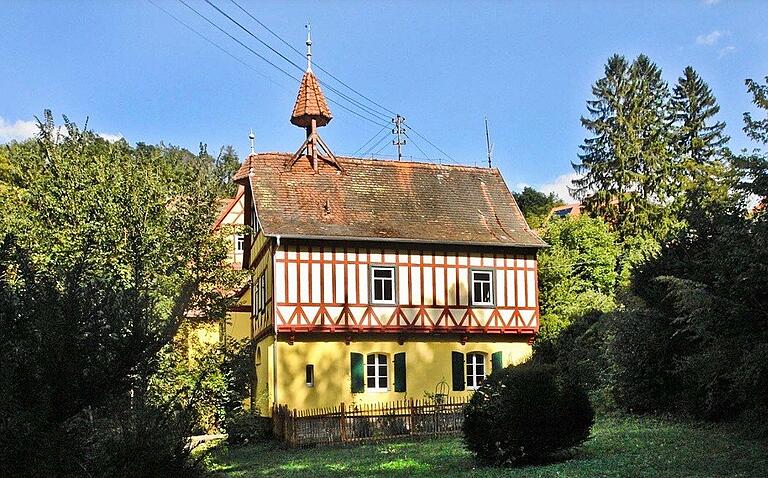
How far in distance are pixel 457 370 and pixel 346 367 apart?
12.8ft

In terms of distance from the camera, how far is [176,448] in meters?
8.54

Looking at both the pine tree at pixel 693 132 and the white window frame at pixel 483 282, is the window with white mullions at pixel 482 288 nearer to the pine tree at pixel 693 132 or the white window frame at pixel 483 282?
the white window frame at pixel 483 282

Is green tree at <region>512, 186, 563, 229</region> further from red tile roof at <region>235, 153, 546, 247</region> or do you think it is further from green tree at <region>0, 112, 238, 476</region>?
green tree at <region>0, 112, 238, 476</region>

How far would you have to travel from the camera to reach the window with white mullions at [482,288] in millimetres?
29297

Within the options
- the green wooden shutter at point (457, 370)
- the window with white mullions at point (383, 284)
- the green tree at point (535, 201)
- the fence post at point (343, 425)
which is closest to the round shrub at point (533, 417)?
the fence post at point (343, 425)

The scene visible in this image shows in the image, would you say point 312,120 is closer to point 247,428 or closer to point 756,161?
point 247,428

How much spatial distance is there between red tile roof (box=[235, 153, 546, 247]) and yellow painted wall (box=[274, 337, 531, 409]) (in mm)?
3498

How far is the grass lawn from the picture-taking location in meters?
12.6

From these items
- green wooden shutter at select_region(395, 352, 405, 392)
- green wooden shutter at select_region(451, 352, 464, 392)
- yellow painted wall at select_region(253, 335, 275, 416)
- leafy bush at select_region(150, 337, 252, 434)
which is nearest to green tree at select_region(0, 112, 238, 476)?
leafy bush at select_region(150, 337, 252, 434)

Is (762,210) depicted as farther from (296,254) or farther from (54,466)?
(296,254)

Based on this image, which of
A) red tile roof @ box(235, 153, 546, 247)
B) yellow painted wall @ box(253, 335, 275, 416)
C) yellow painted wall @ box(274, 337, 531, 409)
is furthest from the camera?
red tile roof @ box(235, 153, 546, 247)

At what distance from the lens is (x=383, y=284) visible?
28.2 meters

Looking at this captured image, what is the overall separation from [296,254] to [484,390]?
13.1 metres

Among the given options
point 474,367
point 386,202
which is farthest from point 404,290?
point 474,367
